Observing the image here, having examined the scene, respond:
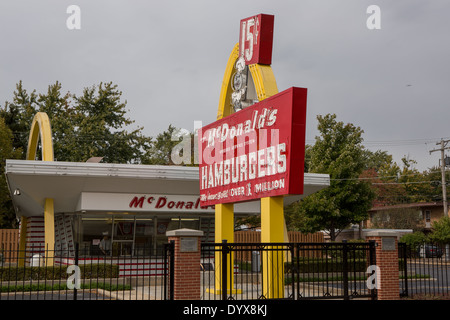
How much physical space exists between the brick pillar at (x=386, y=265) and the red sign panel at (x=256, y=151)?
3.62m

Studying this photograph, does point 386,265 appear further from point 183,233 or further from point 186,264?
point 183,233

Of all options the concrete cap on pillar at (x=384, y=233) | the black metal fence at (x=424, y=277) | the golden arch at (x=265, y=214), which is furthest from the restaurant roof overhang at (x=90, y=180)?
the concrete cap on pillar at (x=384, y=233)

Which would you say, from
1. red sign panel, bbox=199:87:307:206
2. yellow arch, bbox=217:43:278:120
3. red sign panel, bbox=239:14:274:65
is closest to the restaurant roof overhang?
red sign panel, bbox=199:87:307:206

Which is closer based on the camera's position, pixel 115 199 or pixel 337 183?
pixel 115 199

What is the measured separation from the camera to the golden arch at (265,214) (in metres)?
17.2

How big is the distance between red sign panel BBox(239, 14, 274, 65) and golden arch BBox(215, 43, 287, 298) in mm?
303

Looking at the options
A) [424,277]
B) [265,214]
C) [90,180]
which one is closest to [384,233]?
[424,277]

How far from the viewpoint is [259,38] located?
747 inches

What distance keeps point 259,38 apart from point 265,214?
5.99 metres

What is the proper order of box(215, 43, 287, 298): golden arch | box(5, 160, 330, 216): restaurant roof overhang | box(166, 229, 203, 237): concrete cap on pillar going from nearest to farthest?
box(166, 229, 203, 237): concrete cap on pillar → box(215, 43, 287, 298): golden arch → box(5, 160, 330, 216): restaurant roof overhang

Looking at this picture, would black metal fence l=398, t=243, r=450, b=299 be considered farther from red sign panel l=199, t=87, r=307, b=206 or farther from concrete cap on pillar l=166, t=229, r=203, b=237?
concrete cap on pillar l=166, t=229, r=203, b=237

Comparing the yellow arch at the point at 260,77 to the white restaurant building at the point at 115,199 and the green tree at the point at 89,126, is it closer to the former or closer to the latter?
the white restaurant building at the point at 115,199

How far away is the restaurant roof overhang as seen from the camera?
2648 cm
